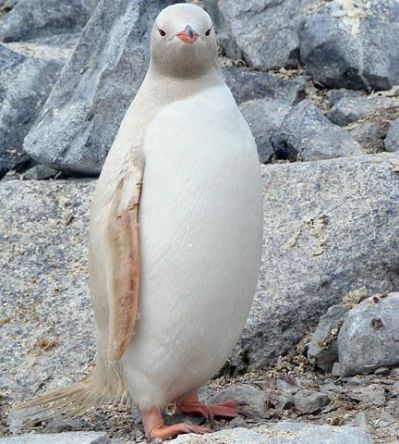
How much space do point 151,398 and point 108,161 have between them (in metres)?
0.89

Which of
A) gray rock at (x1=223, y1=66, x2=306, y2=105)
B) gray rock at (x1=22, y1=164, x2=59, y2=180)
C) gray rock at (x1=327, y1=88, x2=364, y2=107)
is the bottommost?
gray rock at (x1=22, y1=164, x2=59, y2=180)

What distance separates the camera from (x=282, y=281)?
566 centimetres

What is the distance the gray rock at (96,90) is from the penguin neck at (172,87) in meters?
2.13

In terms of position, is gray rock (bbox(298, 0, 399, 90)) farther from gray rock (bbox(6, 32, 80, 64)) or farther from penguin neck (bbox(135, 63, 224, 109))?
penguin neck (bbox(135, 63, 224, 109))

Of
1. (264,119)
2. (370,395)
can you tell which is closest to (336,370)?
Answer: (370,395)

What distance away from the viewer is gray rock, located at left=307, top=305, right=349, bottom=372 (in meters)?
5.38

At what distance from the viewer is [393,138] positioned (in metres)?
6.84

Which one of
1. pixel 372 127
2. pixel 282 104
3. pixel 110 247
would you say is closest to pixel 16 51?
pixel 282 104

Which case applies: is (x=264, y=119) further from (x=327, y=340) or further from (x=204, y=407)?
(x=204, y=407)

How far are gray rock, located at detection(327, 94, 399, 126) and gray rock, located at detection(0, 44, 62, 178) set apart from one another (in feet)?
5.88

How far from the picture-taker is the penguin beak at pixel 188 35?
4543 millimetres

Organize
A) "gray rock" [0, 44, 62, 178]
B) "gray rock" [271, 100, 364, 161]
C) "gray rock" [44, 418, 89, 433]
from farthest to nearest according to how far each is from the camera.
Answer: "gray rock" [0, 44, 62, 178] < "gray rock" [271, 100, 364, 161] < "gray rock" [44, 418, 89, 433]

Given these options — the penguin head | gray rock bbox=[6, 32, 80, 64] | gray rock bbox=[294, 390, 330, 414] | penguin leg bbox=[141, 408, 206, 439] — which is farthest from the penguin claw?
gray rock bbox=[6, 32, 80, 64]

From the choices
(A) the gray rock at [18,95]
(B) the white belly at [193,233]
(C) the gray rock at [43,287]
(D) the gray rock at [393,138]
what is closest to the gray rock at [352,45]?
(D) the gray rock at [393,138]
